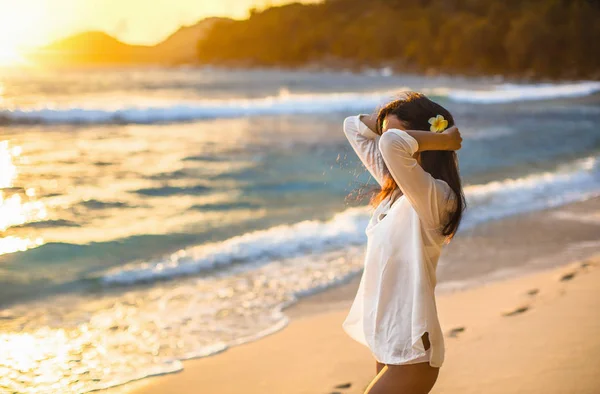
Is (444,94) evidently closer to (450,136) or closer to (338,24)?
(450,136)

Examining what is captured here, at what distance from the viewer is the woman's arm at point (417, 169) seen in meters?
2.10

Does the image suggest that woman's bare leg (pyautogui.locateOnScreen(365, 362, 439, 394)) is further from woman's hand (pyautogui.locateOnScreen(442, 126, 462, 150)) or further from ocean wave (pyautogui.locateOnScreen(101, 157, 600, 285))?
ocean wave (pyautogui.locateOnScreen(101, 157, 600, 285))

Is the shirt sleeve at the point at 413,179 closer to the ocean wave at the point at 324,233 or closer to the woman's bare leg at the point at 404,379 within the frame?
the woman's bare leg at the point at 404,379

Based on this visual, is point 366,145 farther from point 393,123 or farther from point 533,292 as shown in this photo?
point 533,292

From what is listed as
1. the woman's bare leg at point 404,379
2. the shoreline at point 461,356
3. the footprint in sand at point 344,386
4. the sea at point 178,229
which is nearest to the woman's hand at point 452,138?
the sea at point 178,229

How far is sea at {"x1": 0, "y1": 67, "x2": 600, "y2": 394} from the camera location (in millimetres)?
4434

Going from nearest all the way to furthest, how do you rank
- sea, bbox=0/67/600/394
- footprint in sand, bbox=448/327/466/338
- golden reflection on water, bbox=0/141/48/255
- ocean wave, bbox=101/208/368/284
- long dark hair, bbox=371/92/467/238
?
1. long dark hair, bbox=371/92/467/238
2. footprint in sand, bbox=448/327/466/338
3. sea, bbox=0/67/600/394
4. ocean wave, bbox=101/208/368/284
5. golden reflection on water, bbox=0/141/48/255

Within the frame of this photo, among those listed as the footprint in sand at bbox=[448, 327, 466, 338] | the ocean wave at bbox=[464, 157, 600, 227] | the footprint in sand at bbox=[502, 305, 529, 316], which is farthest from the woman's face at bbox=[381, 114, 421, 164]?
the ocean wave at bbox=[464, 157, 600, 227]

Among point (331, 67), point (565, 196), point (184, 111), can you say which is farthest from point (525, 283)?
point (331, 67)

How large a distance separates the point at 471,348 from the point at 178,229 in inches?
184

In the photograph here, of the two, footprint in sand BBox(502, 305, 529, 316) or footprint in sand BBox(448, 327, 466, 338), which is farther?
footprint in sand BBox(502, 305, 529, 316)

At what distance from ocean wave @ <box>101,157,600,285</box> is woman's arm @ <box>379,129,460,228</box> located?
370 cm

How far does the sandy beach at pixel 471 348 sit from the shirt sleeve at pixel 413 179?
1.54m

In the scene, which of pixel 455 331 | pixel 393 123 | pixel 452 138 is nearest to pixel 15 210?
pixel 455 331
